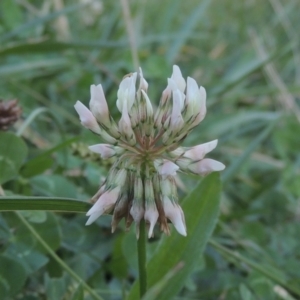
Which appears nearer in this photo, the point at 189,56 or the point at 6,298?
the point at 6,298

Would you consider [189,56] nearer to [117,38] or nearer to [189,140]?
[117,38]

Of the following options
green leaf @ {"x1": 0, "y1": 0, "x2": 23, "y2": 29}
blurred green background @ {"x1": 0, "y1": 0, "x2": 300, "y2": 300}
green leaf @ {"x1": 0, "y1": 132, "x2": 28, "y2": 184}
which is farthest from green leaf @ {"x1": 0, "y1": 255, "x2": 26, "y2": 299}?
green leaf @ {"x1": 0, "y1": 0, "x2": 23, "y2": 29}

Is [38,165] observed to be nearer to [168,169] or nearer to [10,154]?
[10,154]

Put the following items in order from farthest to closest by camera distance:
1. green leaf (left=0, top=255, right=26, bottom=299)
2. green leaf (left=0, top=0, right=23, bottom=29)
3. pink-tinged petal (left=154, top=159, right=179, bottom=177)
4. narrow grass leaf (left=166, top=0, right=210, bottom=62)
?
narrow grass leaf (left=166, top=0, right=210, bottom=62), green leaf (left=0, top=0, right=23, bottom=29), green leaf (left=0, top=255, right=26, bottom=299), pink-tinged petal (left=154, top=159, right=179, bottom=177)

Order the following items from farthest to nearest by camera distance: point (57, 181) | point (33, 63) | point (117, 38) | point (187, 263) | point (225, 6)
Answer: point (225, 6) → point (117, 38) → point (33, 63) → point (57, 181) → point (187, 263)

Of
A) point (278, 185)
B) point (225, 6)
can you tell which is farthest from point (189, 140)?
point (225, 6)

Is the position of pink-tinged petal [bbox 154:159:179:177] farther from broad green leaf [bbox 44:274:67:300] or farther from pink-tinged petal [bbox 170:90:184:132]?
broad green leaf [bbox 44:274:67:300]
